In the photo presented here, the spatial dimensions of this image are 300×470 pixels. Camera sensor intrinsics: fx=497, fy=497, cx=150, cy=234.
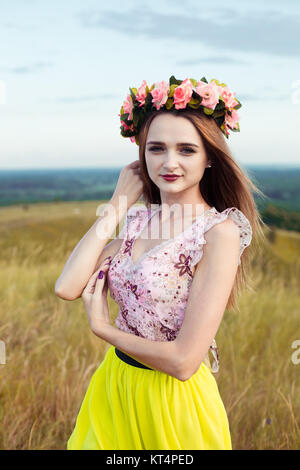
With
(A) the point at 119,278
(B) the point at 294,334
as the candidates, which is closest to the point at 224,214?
(A) the point at 119,278

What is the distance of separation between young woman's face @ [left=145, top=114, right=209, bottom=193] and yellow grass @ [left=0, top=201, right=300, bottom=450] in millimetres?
1802

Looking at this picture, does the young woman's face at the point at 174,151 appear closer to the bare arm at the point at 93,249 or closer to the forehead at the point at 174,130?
the forehead at the point at 174,130

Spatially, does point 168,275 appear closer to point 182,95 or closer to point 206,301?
point 206,301

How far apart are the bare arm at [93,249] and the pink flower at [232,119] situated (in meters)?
0.54

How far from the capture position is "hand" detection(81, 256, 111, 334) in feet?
7.24

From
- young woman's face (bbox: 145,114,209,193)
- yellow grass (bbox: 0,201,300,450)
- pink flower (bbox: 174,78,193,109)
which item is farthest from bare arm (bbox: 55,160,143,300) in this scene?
yellow grass (bbox: 0,201,300,450)

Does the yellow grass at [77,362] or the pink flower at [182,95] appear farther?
the yellow grass at [77,362]

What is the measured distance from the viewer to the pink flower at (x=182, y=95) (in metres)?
2.17

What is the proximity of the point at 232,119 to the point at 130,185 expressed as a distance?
59cm

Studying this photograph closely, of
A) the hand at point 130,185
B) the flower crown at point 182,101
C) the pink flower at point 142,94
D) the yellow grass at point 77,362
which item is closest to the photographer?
the flower crown at point 182,101

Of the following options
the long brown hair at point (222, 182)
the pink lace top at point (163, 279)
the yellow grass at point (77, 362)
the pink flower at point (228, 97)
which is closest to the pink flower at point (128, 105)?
the long brown hair at point (222, 182)

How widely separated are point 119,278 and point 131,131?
2.49 ft

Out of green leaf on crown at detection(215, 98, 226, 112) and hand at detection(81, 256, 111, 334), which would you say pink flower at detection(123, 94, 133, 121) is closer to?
green leaf on crown at detection(215, 98, 226, 112)

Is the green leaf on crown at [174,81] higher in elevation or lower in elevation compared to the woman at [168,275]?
higher
